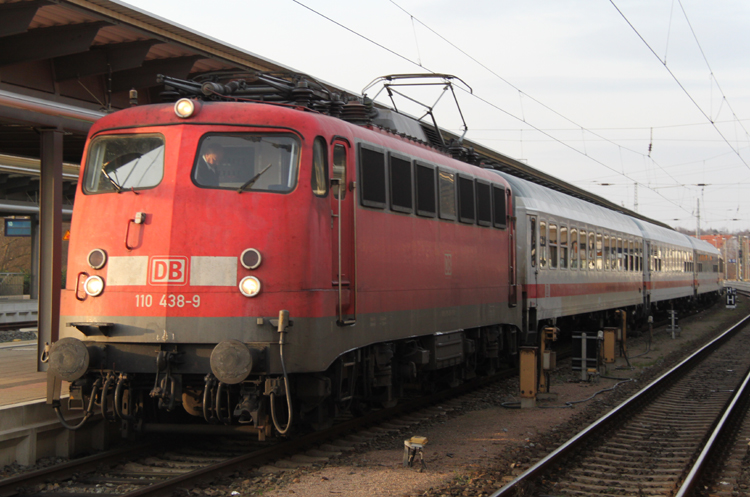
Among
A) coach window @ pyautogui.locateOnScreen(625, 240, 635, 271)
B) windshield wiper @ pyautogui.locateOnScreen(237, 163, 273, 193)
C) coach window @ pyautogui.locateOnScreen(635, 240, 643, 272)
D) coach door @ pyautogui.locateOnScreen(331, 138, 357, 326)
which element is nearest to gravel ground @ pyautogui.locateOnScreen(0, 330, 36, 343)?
coach door @ pyautogui.locateOnScreen(331, 138, 357, 326)

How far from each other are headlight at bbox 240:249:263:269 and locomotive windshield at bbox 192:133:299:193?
2.12 feet

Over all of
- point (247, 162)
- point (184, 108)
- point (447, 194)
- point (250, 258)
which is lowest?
point (250, 258)

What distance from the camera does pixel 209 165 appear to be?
7844mm

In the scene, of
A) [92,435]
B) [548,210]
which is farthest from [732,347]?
[92,435]

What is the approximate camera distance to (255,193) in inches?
305

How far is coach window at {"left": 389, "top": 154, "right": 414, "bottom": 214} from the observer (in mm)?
9609

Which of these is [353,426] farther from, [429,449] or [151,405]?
[151,405]

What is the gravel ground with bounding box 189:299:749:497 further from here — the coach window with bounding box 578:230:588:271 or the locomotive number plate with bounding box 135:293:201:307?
the coach window with bounding box 578:230:588:271

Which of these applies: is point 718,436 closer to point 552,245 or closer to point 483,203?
point 483,203

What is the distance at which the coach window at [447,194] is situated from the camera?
10930 millimetres

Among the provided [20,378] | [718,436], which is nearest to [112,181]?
[20,378]

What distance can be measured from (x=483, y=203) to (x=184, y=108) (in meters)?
6.06

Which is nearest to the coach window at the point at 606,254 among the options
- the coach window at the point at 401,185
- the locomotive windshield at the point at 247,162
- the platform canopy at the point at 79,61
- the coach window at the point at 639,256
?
the coach window at the point at 639,256

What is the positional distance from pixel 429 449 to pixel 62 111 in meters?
6.81
